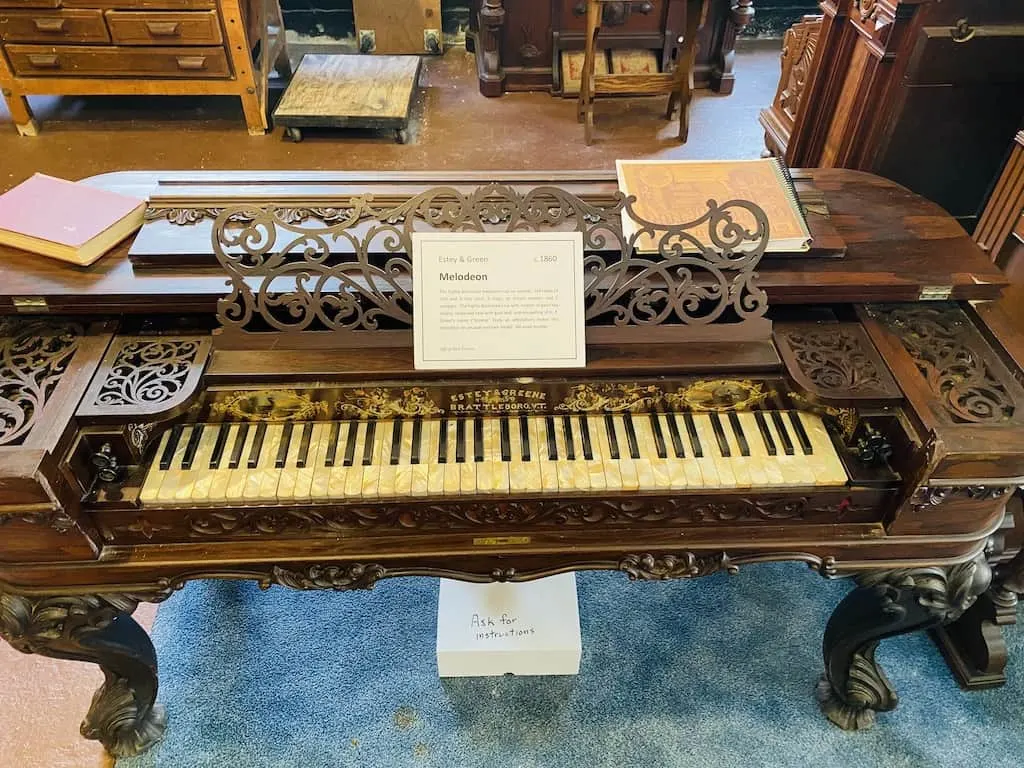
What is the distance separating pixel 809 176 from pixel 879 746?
1.30m

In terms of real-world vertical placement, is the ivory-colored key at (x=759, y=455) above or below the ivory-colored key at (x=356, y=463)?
above

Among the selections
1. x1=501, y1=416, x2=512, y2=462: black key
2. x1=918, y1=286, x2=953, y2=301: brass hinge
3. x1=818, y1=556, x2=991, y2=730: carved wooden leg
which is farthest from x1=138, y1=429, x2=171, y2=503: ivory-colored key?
x1=918, y1=286, x2=953, y2=301: brass hinge

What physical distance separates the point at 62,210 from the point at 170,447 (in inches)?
21.2

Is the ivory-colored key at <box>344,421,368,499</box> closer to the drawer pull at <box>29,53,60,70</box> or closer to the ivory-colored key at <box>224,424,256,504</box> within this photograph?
the ivory-colored key at <box>224,424,256,504</box>

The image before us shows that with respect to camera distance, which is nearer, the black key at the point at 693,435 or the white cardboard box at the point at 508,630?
the black key at the point at 693,435

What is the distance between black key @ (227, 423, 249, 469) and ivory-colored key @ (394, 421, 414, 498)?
0.27 m

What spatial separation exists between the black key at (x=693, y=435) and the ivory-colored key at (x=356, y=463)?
1.93 ft

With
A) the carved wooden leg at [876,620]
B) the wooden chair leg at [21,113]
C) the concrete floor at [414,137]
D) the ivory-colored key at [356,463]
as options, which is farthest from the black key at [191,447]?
the wooden chair leg at [21,113]

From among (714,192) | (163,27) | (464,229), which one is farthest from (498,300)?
(163,27)

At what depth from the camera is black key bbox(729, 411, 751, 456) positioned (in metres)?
1.37

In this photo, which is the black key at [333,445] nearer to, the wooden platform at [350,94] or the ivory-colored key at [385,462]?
the ivory-colored key at [385,462]

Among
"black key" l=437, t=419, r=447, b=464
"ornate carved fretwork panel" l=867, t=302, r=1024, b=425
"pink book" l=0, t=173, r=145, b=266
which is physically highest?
"pink book" l=0, t=173, r=145, b=266

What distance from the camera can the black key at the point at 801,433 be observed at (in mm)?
1366

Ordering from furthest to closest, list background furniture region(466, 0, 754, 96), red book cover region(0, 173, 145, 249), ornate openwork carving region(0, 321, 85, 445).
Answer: background furniture region(466, 0, 754, 96), red book cover region(0, 173, 145, 249), ornate openwork carving region(0, 321, 85, 445)
